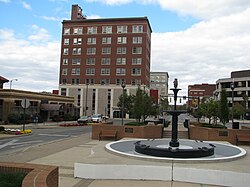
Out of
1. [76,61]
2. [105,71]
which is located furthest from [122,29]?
[76,61]

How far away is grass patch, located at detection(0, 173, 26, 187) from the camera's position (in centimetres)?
616

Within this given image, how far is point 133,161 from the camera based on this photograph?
1118cm

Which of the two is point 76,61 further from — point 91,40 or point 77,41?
point 91,40

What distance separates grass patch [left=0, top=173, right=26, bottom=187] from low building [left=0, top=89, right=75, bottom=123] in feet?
77.5

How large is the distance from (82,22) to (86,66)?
1371 cm

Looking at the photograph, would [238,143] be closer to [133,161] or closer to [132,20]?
[133,161]

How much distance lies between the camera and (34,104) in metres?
51.1

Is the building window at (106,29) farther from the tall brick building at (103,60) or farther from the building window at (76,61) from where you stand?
the building window at (76,61)

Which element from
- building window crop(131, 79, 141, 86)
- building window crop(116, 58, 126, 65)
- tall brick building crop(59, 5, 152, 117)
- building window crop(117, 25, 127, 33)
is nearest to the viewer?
building window crop(131, 79, 141, 86)

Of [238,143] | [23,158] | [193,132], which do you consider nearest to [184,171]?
[23,158]

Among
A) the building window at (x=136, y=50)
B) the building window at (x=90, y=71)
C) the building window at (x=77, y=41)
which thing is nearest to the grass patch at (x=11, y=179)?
the building window at (x=136, y=50)

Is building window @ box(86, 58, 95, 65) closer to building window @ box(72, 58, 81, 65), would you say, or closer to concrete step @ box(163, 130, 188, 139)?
building window @ box(72, 58, 81, 65)

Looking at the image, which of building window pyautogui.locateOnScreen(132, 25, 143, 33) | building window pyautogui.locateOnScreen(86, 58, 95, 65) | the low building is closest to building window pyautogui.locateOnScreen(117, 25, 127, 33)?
building window pyautogui.locateOnScreen(132, 25, 143, 33)

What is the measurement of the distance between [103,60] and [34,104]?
1479 inches
